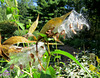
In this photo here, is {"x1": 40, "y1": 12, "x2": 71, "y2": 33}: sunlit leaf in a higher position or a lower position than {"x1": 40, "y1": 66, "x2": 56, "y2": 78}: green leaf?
higher

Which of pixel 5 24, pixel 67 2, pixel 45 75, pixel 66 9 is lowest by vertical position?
pixel 45 75

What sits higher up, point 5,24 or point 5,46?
point 5,24

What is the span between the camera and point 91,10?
19.2 feet

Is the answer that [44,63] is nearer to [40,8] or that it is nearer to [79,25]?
[79,25]

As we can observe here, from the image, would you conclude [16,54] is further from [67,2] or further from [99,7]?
[67,2]

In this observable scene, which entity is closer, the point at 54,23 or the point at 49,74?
the point at 54,23

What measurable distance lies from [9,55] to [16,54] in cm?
1

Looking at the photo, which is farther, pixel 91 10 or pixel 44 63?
pixel 91 10

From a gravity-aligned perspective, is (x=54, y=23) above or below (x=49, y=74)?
above

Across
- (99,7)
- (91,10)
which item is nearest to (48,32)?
(99,7)

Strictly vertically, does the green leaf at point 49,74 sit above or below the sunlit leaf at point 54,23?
below

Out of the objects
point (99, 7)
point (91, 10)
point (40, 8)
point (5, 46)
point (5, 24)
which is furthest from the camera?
point (40, 8)

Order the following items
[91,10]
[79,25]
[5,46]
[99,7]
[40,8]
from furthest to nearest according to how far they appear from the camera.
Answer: [40,8], [91,10], [99,7], [79,25], [5,46]

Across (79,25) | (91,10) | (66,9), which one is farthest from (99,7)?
(79,25)
